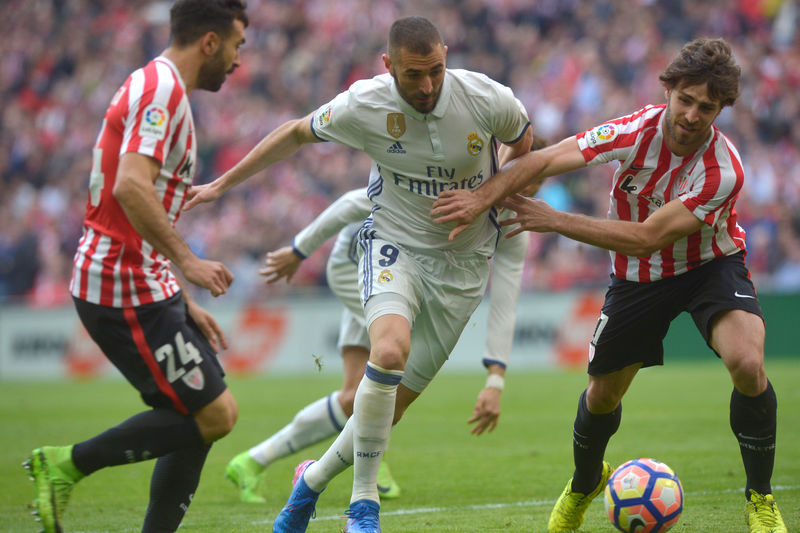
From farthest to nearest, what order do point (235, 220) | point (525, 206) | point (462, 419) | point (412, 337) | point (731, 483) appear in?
point (235, 220), point (462, 419), point (731, 483), point (412, 337), point (525, 206)

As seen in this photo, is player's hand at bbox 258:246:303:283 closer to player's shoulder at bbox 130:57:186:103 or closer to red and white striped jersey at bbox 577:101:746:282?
player's shoulder at bbox 130:57:186:103

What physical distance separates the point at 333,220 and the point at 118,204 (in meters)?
2.47

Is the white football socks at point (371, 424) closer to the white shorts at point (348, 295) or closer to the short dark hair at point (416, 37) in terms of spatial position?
the short dark hair at point (416, 37)

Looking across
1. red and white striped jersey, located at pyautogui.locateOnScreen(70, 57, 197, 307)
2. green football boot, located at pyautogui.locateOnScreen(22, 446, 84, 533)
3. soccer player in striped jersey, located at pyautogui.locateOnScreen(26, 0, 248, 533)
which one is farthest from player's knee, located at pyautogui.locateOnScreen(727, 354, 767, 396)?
green football boot, located at pyautogui.locateOnScreen(22, 446, 84, 533)

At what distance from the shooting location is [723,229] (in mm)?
5477

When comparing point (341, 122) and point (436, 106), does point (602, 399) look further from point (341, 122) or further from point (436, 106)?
point (341, 122)

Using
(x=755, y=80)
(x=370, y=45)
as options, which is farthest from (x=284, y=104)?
(x=755, y=80)

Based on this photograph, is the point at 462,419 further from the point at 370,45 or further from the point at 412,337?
the point at 370,45

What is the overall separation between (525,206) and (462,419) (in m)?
6.67

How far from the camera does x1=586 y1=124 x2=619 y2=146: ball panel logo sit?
5.40 metres

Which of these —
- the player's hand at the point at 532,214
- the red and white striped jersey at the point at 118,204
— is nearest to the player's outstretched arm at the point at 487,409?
the player's hand at the point at 532,214

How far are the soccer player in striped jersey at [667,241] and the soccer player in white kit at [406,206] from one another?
0.28m

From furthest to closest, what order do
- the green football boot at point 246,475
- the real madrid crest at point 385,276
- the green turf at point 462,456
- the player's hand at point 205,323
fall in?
the green football boot at point 246,475 < the green turf at point 462,456 < the real madrid crest at point 385,276 < the player's hand at point 205,323

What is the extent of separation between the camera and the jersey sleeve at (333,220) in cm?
688
